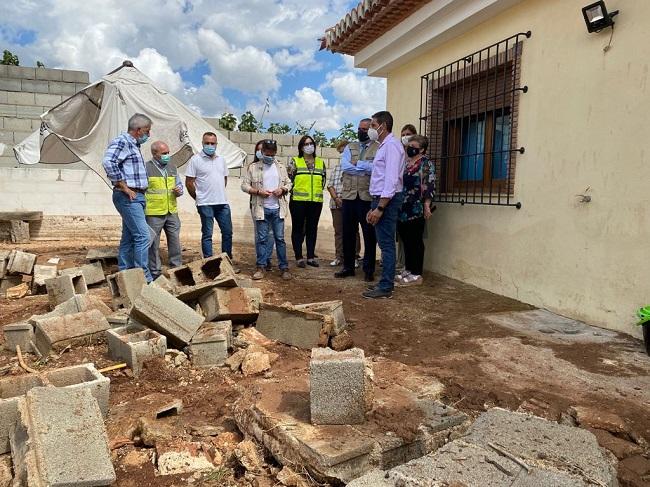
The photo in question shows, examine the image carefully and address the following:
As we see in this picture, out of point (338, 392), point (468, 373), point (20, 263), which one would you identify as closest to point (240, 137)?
point (20, 263)

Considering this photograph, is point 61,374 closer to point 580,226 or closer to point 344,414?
point 344,414

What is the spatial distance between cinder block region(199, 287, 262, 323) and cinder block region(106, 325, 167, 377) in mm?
627

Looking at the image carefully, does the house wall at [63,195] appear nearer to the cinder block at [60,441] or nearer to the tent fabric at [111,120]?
the tent fabric at [111,120]

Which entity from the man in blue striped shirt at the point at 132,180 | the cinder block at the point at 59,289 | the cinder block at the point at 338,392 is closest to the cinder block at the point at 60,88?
the man in blue striped shirt at the point at 132,180

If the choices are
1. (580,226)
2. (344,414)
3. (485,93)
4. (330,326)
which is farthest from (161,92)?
(344,414)

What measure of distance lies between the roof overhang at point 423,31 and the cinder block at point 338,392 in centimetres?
448

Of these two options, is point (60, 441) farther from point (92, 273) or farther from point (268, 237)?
point (268, 237)

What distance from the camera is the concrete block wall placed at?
33.4ft

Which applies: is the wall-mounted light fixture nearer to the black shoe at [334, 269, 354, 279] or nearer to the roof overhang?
the roof overhang

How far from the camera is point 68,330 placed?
3920 millimetres

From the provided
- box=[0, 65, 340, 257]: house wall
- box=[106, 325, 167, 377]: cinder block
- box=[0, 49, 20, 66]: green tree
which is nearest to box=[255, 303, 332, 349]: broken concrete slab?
box=[106, 325, 167, 377]: cinder block

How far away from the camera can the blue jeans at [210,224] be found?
6.51m

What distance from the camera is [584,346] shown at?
12.8 ft

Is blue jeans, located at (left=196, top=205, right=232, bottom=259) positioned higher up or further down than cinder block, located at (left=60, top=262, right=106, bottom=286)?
higher up
